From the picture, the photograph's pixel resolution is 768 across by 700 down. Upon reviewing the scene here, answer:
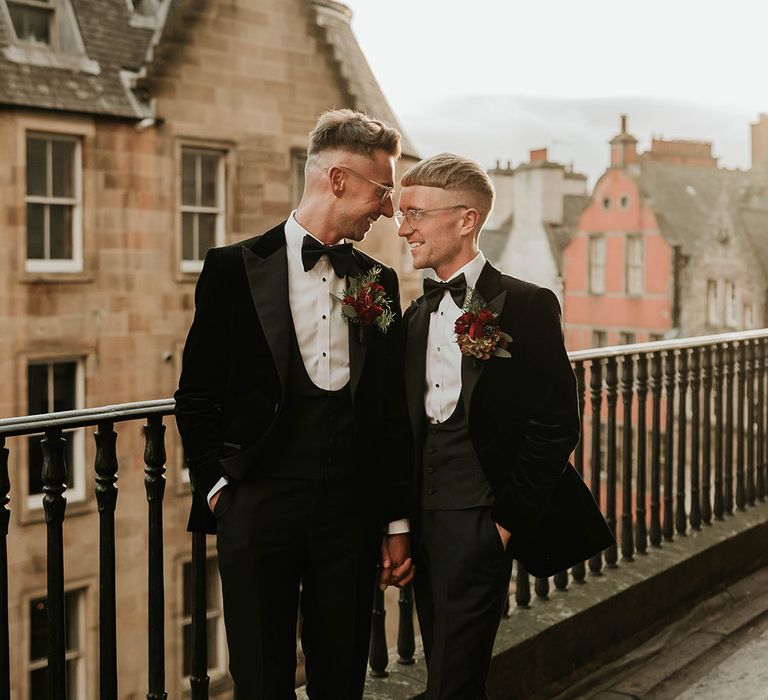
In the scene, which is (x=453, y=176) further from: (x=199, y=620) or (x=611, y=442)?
(x=611, y=442)

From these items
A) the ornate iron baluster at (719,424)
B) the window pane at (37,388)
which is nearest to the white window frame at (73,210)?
the window pane at (37,388)

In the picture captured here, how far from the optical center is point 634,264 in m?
32.2

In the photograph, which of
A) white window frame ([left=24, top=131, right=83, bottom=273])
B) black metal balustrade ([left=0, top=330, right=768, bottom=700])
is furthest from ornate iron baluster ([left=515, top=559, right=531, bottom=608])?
white window frame ([left=24, top=131, right=83, bottom=273])

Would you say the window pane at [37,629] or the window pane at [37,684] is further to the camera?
the window pane at [37,629]

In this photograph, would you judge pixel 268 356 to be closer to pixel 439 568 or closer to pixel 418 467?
pixel 418 467

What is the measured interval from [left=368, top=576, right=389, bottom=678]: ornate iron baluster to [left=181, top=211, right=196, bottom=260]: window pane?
1319 centimetres

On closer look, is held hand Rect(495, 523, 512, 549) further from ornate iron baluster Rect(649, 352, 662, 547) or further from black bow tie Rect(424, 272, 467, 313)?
ornate iron baluster Rect(649, 352, 662, 547)

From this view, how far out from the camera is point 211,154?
52.5ft

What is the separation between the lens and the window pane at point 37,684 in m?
14.2

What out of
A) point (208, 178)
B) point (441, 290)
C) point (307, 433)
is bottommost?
point (307, 433)

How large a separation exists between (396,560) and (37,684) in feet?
44.2

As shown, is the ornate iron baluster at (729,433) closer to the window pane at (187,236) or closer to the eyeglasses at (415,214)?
the eyeglasses at (415,214)

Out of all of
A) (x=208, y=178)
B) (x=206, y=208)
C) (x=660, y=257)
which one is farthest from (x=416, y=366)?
(x=660, y=257)

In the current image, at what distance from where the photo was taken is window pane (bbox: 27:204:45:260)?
14.1 metres
